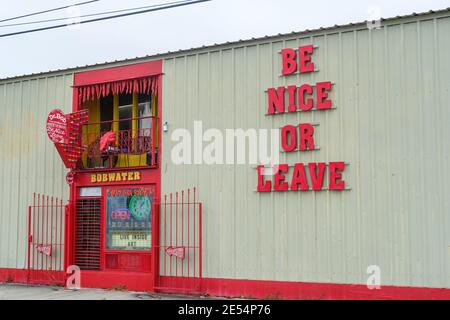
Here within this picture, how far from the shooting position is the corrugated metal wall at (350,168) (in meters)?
10.5

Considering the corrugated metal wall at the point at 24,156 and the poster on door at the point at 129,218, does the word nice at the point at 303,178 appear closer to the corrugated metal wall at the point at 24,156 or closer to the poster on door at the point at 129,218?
the poster on door at the point at 129,218

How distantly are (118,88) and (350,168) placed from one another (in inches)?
241

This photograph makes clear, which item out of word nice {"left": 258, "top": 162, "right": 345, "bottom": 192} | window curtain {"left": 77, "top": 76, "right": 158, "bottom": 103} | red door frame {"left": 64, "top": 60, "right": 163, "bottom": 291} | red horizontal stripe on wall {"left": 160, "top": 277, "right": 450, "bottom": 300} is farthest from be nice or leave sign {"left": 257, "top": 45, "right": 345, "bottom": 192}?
window curtain {"left": 77, "top": 76, "right": 158, "bottom": 103}

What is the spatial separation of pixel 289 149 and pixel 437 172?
2.91 m

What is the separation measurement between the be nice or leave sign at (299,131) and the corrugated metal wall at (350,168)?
0.14 meters

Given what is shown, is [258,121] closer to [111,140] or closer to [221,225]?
[221,225]

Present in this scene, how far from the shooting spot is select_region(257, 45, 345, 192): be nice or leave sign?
11.4m

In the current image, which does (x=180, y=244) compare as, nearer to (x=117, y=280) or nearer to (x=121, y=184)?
(x=117, y=280)

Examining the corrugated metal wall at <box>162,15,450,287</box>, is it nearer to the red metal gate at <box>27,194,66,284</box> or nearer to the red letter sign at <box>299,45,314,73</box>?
the red letter sign at <box>299,45,314,73</box>

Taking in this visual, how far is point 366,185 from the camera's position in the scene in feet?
36.1

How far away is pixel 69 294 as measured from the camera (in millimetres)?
12953

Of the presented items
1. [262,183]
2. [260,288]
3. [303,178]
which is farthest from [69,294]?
[303,178]

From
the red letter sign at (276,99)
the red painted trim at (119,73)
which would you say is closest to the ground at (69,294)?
the red letter sign at (276,99)

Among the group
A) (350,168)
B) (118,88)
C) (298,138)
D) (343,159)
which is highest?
(118,88)
